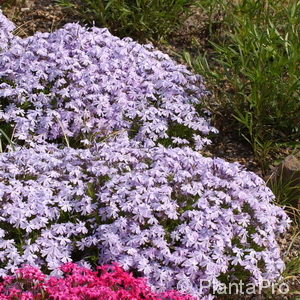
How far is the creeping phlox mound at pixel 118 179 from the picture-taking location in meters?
3.88

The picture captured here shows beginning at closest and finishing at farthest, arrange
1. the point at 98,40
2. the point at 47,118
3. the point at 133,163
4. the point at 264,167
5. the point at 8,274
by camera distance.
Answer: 1. the point at 8,274
2. the point at 133,163
3. the point at 47,118
4. the point at 264,167
5. the point at 98,40

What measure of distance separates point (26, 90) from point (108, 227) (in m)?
1.70

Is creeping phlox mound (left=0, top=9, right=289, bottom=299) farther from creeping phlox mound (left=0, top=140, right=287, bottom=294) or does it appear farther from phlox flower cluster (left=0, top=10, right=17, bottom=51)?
phlox flower cluster (left=0, top=10, right=17, bottom=51)

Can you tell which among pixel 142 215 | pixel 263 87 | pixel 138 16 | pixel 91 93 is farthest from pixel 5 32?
pixel 142 215

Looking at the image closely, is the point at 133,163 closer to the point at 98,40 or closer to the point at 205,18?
the point at 98,40

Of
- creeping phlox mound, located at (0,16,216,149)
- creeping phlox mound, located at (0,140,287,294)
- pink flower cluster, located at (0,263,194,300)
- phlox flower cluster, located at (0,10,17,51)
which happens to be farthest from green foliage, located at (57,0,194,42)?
pink flower cluster, located at (0,263,194,300)

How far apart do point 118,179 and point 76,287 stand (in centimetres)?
104

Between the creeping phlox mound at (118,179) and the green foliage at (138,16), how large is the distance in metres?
0.80

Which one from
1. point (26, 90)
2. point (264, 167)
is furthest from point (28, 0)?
point (264, 167)

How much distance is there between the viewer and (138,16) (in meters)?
6.39

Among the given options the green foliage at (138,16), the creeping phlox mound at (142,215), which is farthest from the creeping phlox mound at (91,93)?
the green foliage at (138,16)

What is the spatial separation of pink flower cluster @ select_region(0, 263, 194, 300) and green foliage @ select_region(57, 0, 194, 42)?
3.33 m

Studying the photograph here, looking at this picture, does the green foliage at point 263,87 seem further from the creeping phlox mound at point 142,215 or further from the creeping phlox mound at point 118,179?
the creeping phlox mound at point 142,215

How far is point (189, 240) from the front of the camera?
3889 millimetres
